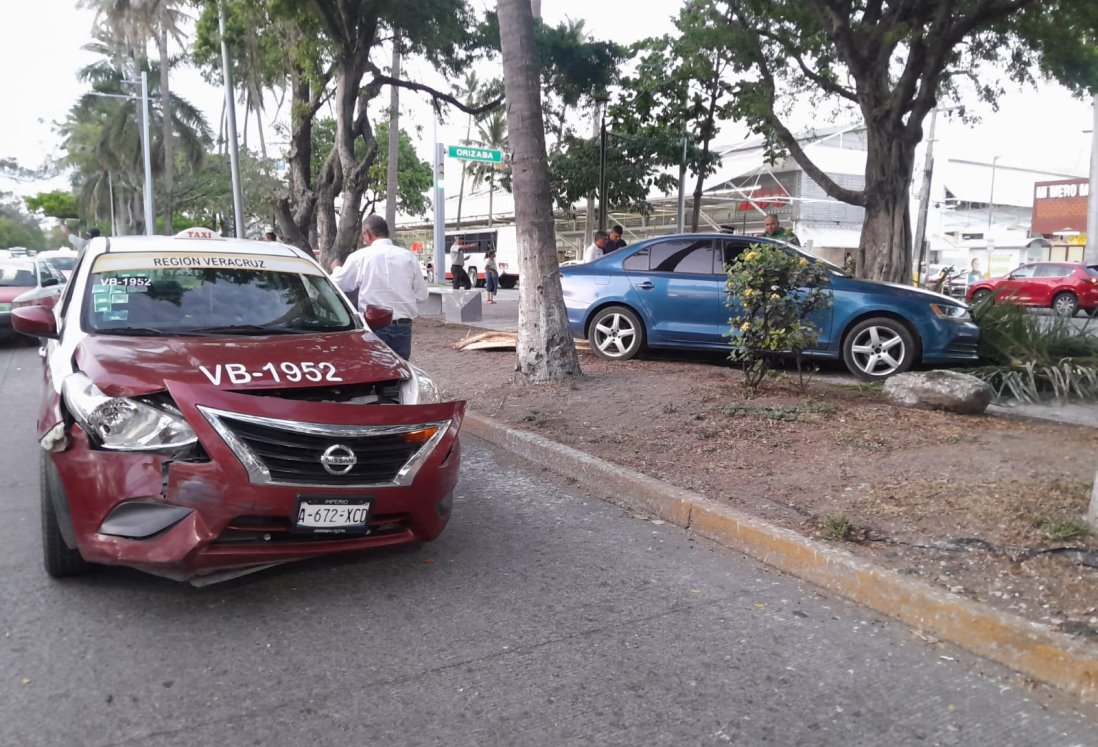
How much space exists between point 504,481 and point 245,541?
267 cm

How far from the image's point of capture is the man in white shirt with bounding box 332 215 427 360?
717 centimetres

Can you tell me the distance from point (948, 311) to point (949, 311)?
11 mm

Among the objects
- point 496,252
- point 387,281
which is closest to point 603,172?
point 387,281

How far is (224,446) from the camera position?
3387 mm

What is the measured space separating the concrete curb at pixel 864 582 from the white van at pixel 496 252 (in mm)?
33243

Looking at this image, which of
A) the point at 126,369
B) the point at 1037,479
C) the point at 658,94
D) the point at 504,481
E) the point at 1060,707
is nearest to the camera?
the point at 1060,707

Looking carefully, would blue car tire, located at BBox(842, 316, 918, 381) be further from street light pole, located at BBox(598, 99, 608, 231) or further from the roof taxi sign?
street light pole, located at BBox(598, 99, 608, 231)

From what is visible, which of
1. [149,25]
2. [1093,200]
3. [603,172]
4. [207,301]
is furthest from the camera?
[149,25]

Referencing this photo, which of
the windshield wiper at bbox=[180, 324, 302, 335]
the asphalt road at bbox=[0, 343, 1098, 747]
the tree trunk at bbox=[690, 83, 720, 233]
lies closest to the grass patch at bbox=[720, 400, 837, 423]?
the asphalt road at bbox=[0, 343, 1098, 747]

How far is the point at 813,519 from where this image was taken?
466 cm

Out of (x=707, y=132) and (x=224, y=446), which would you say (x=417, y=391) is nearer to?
(x=224, y=446)

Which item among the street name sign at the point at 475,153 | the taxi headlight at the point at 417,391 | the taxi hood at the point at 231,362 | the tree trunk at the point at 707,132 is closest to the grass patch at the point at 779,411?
the taxi headlight at the point at 417,391

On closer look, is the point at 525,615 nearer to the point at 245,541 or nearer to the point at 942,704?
the point at 245,541

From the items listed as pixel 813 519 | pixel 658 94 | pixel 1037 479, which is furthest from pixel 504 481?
pixel 658 94
